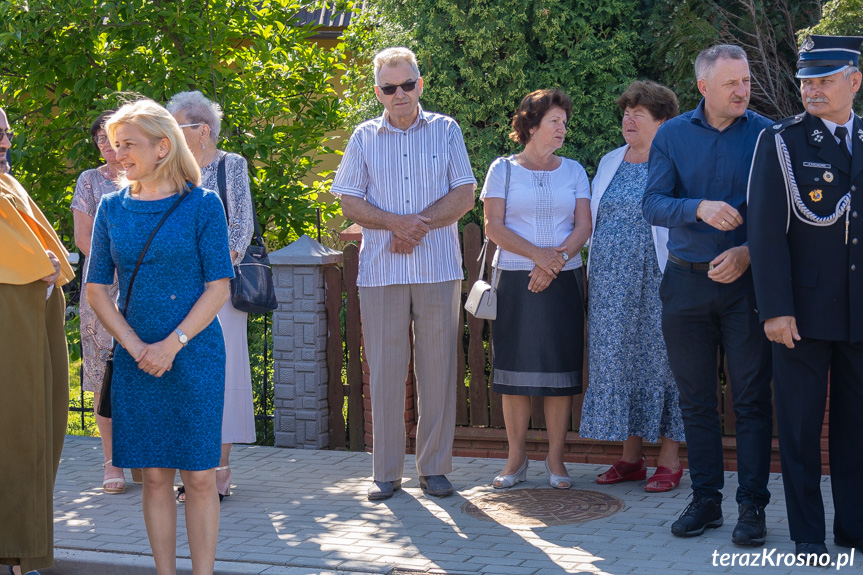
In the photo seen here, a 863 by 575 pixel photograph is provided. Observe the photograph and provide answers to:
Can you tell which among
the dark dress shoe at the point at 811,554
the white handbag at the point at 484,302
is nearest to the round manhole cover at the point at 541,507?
the white handbag at the point at 484,302

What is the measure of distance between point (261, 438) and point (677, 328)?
3.80 m

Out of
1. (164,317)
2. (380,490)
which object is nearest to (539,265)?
(380,490)

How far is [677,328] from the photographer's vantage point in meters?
5.02

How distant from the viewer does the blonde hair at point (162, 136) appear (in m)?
4.23

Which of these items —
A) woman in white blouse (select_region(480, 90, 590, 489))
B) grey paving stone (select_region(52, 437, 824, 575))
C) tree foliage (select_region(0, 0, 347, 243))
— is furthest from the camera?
tree foliage (select_region(0, 0, 347, 243))

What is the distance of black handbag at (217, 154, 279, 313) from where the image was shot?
5703mm

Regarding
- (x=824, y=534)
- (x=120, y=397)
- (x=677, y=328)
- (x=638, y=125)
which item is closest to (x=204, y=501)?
(x=120, y=397)

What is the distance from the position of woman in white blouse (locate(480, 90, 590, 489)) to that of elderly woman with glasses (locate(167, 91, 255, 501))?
136 centimetres

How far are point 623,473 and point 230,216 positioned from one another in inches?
103

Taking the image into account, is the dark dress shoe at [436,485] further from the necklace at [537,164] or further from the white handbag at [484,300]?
the necklace at [537,164]

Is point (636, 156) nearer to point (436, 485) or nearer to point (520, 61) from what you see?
point (436, 485)

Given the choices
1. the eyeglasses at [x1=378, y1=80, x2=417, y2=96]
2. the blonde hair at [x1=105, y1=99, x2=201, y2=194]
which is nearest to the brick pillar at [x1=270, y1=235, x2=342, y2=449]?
the eyeglasses at [x1=378, y1=80, x2=417, y2=96]

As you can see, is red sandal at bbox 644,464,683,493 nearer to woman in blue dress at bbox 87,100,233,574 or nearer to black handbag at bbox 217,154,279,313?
black handbag at bbox 217,154,279,313

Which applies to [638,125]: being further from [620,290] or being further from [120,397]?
[120,397]
